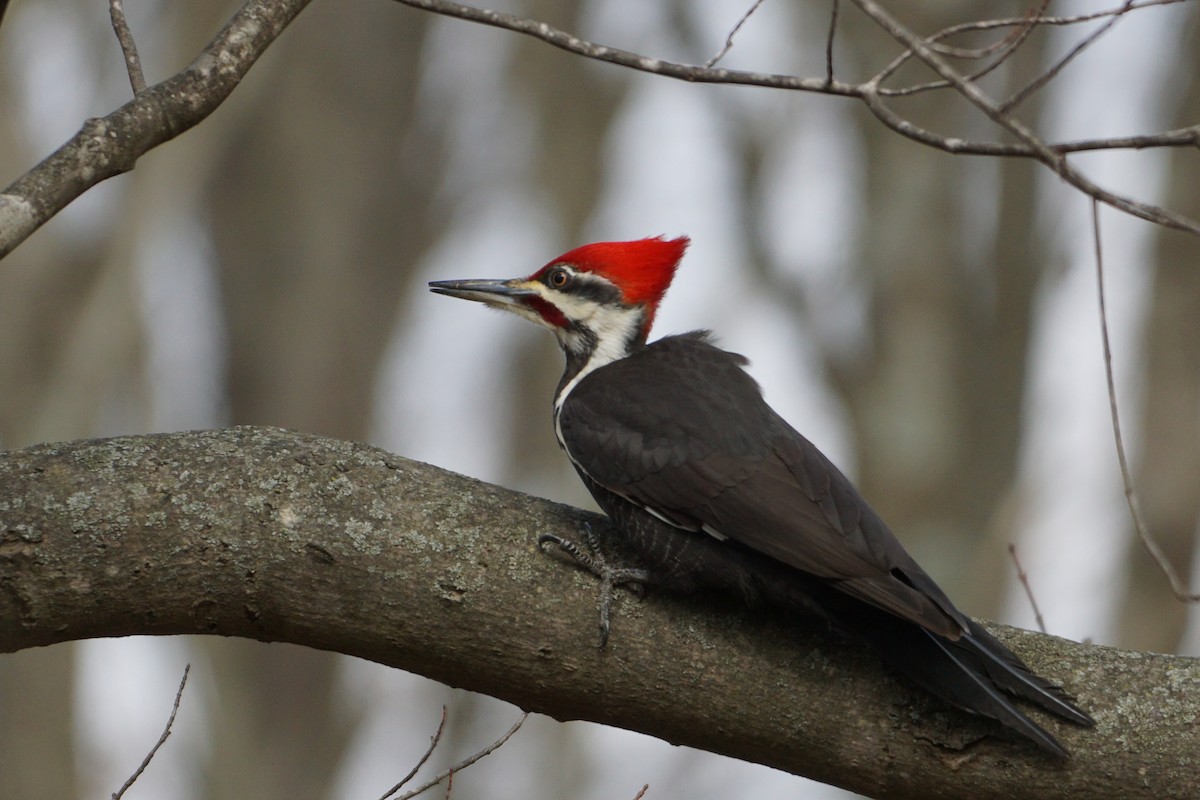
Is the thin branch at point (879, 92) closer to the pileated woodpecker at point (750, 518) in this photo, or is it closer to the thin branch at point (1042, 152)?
the thin branch at point (1042, 152)

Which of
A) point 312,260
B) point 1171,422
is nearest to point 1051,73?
point 1171,422

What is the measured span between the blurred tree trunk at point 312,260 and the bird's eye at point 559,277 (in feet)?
15.4

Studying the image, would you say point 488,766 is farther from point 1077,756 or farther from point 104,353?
point 1077,756

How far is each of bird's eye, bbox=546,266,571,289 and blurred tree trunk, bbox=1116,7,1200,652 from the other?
4.21 metres

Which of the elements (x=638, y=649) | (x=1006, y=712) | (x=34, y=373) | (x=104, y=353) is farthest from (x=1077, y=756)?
(x=34, y=373)

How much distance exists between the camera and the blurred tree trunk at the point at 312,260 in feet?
26.5

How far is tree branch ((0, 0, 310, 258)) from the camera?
2270 millimetres

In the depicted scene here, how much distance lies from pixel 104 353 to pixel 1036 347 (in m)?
5.44

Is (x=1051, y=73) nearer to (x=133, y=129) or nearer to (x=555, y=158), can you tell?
(x=133, y=129)

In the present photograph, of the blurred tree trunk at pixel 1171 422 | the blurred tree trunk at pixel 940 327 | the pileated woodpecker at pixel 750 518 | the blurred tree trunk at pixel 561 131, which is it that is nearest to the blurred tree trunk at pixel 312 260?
the blurred tree trunk at pixel 561 131

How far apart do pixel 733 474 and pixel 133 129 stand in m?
1.44

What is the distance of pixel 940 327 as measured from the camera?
773 centimetres

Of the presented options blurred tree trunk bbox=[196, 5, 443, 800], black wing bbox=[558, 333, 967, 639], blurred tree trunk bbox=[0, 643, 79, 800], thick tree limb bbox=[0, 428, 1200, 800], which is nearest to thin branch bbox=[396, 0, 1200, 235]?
black wing bbox=[558, 333, 967, 639]

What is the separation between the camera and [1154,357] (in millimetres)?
7203
